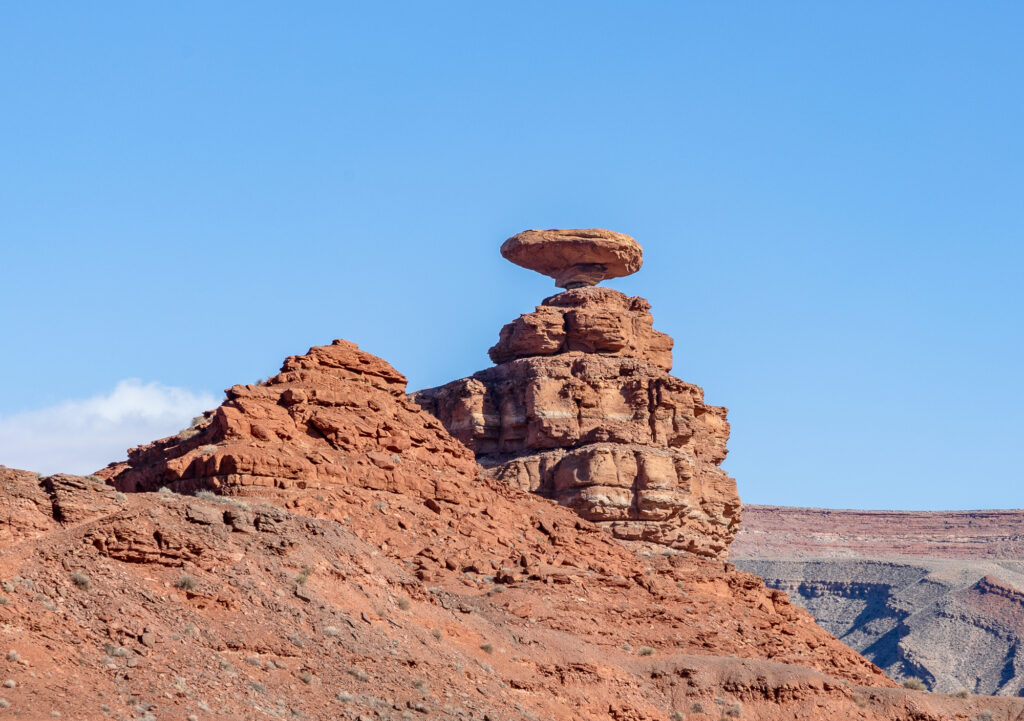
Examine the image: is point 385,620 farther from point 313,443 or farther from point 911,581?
point 911,581

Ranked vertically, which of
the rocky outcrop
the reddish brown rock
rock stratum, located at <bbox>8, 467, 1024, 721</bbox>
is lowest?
rock stratum, located at <bbox>8, 467, 1024, 721</bbox>

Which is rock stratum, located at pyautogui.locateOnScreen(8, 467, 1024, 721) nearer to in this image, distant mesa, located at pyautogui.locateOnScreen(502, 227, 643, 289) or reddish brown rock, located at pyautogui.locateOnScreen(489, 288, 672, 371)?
reddish brown rock, located at pyautogui.locateOnScreen(489, 288, 672, 371)

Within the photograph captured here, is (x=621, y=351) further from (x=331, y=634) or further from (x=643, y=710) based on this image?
(x=331, y=634)

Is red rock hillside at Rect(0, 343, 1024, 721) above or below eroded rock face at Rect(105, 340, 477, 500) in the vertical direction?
below

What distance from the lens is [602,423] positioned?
212ft

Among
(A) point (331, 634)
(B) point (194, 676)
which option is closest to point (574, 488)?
(A) point (331, 634)

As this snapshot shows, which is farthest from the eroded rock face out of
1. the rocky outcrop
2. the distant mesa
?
the distant mesa

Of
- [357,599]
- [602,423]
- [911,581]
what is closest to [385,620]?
[357,599]

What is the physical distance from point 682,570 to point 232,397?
13.4 meters

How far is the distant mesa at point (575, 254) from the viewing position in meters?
70.9

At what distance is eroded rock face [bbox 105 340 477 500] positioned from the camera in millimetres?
45156

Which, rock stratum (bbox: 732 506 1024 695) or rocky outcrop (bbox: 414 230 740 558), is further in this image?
rock stratum (bbox: 732 506 1024 695)

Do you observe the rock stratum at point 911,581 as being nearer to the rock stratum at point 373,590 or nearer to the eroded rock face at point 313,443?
the rock stratum at point 373,590

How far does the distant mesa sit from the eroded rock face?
19753mm
